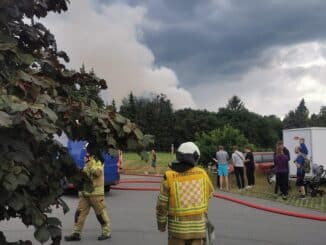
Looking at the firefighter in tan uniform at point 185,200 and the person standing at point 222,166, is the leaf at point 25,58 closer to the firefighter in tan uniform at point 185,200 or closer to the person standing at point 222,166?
the firefighter in tan uniform at point 185,200

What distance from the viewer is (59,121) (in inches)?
133

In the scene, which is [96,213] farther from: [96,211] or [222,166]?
[222,166]

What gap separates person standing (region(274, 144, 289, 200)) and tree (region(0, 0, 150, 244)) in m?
14.8

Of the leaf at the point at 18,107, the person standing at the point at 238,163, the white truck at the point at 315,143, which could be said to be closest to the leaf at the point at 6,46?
the leaf at the point at 18,107

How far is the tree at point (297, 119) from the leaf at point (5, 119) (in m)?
131

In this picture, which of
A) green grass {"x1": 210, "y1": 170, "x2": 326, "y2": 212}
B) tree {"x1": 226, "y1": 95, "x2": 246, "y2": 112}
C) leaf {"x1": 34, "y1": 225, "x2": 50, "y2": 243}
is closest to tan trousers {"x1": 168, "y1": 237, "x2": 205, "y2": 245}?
leaf {"x1": 34, "y1": 225, "x2": 50, "y2": 243}

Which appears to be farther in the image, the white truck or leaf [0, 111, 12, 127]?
the white truck

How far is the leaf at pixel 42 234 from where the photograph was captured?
10.2 feet

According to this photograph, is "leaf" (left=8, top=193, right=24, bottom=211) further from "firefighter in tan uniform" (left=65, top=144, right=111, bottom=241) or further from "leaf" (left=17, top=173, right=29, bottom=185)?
"firefighter in tan uniform" (left=65, top=144, right=111, bottom=241)

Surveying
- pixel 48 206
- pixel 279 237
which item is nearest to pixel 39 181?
pixel 48 206

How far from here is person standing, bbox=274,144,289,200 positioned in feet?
59.7

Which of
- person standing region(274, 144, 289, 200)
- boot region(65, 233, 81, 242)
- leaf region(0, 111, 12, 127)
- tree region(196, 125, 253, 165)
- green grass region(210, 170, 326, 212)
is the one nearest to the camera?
leaf region(0, 111, 12, 127)

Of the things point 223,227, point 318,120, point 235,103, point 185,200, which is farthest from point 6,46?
point 235,103

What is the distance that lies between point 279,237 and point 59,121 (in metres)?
8.51
